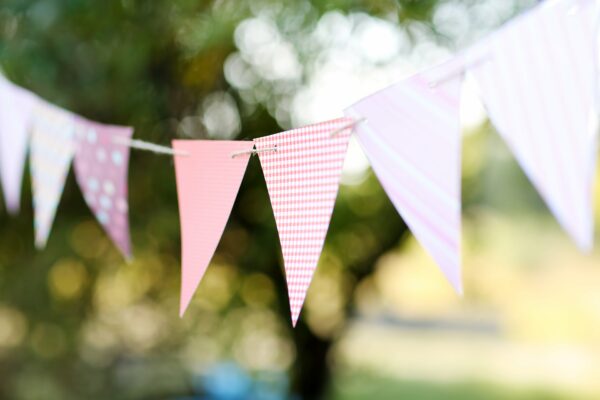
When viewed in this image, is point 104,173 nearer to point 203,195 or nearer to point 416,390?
point 203,195

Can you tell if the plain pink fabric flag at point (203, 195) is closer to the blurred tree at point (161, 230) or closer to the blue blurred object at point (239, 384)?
the blurred tree at point (161, 230)

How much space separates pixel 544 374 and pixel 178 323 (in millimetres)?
2828

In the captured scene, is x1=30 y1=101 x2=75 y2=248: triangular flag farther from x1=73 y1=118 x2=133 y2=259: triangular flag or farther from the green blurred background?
the green blurred background

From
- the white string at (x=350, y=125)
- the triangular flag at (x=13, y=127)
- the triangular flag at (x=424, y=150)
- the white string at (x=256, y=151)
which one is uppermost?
the triangular flag at (x=13, y=127)

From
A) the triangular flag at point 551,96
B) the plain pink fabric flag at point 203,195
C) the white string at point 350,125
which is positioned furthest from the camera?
the plain pink fabric flag at point 203,195

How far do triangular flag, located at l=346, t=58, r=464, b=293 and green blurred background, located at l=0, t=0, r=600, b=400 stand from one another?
1.63m

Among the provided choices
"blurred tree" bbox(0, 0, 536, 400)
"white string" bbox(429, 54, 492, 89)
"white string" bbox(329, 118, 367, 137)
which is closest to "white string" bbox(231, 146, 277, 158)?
"white string" bbox(329, 118, 367, 137)

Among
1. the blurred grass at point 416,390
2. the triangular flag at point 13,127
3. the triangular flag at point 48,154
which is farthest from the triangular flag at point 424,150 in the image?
the blurred grass at point 416,390

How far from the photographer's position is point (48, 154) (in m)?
1.77

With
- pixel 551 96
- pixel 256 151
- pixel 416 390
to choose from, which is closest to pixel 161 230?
pixel 256 151

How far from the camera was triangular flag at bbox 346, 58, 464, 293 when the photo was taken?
114 centimetres

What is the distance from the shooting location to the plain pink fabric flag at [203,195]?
56.0 inches

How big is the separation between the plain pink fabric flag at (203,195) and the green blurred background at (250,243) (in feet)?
4.83

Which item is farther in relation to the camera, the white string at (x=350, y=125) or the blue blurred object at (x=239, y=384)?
the blue blurred object at (x=239, y=384)
